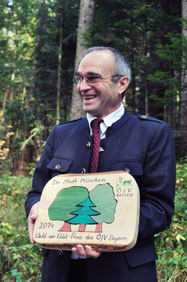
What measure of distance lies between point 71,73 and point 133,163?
39.6ft

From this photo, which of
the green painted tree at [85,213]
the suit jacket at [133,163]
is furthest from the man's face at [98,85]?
the green painted tree at [85,213]

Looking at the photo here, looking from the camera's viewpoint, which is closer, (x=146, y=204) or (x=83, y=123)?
(x=146, y=204)

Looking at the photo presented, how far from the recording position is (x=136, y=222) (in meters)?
1.65

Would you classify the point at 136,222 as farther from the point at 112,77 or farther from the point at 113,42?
the point at 113,42

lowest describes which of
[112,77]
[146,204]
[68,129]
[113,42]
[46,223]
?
[46,223]

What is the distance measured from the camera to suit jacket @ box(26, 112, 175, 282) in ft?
6.16

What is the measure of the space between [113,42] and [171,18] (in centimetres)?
172

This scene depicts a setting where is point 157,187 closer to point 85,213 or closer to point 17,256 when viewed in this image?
point 85,213

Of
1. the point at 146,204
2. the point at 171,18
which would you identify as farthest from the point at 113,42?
the point at 146,204

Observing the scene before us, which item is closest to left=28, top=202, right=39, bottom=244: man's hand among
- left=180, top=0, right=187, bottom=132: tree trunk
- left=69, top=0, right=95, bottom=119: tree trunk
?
left=180, top=0, right=187, bottom=132: tree trunk

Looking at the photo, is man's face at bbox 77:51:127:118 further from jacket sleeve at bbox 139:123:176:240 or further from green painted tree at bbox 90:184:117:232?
green painted tree at bbox 90:184:117:232

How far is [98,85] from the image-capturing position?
2.16m

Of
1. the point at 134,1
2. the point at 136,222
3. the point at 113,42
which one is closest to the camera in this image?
the point at 136,222

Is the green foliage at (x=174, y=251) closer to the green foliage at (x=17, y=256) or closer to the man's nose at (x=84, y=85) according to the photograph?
the green foliage at (x=17, y=256)
